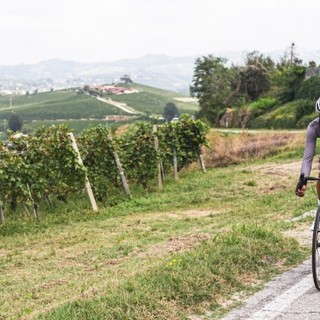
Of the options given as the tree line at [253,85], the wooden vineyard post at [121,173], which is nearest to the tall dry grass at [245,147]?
the wooden vineyard post at [121,173]

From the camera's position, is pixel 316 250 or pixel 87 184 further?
pixel 87 184

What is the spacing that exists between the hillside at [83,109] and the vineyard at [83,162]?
284 feet

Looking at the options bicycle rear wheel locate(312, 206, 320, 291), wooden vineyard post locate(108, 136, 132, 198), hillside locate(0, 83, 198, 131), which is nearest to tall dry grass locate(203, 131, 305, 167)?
wooden vineyard post locate(108, 136, 132, 198)

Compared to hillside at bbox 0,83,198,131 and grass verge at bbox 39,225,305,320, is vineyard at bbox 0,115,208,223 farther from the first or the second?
hillside at bbox 0,83,198,131

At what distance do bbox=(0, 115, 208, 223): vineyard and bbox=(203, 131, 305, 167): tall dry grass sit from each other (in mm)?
3933

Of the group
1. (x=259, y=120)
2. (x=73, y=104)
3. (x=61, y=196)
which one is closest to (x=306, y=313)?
Answer: (x=61, y=196)

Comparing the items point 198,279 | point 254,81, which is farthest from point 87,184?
point 254,81

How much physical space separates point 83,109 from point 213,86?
79005mm

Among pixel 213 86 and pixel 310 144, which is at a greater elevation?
pixel 310 144

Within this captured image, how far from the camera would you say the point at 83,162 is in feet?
49.9

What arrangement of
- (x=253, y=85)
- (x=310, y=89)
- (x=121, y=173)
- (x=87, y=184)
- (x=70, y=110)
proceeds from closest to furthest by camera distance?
(x=87, y=184)
(x=121, y=173)
(x=310, y=89)
(x=253, y=85)
(x=70, y=110)

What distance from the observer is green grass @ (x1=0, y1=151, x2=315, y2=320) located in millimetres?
5160

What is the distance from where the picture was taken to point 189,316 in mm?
4938

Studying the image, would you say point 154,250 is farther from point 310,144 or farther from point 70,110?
point 70,110
